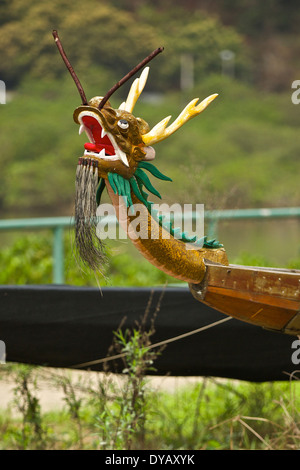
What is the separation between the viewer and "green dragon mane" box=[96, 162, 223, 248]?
1538 millimetres

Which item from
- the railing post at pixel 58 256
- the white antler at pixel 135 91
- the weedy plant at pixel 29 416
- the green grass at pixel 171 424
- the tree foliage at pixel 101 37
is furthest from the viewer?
the tree foliage at pixel 101 37

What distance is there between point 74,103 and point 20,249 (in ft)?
35.5

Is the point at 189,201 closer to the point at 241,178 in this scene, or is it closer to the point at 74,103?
the point at 241,178

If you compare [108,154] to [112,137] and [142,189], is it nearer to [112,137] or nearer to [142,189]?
[112,137]

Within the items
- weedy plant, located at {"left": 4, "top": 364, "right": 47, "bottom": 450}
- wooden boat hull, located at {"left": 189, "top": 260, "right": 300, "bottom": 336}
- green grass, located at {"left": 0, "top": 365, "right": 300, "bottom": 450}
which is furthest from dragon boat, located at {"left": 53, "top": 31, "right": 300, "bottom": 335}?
weedy plant, located at {"left": 4, "top": 364, "right": 47, "bottom": 450}

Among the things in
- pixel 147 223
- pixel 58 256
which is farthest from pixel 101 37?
pixel 147 223

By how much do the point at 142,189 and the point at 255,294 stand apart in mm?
365

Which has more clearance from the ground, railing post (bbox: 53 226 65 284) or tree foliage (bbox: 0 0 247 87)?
tree foliage (bbox: 0 0 247 87)

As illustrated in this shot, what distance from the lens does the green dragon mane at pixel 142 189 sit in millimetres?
1538

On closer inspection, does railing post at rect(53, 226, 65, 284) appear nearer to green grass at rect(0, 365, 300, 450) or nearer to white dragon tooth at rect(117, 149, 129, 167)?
green grass at rect(0, 365, 300, 450)

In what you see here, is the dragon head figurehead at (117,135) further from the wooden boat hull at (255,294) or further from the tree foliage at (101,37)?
the tree foliage at (101,37)

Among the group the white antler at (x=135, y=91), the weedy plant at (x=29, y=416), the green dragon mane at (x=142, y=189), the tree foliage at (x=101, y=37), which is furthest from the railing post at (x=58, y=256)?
the tree foliage at (x=101, y=37)

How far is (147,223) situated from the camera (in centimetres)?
160

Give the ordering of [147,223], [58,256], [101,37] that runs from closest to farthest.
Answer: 1. [147,223]
2. [58,256]
3. [101,37]
